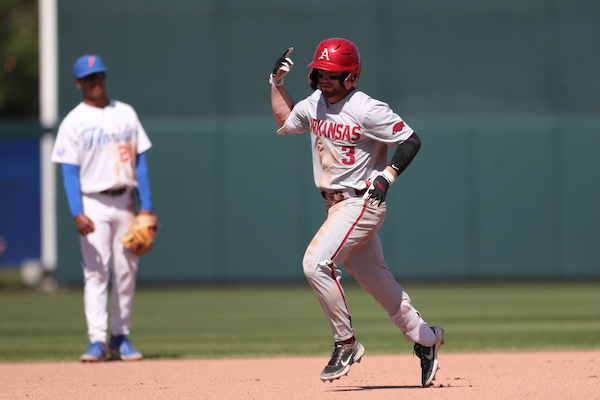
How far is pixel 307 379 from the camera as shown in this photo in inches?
235

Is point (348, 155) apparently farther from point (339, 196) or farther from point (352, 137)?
point (339, 196)

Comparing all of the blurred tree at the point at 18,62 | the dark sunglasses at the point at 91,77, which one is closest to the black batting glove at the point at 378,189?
the dark sunglasses at the point at 91,77

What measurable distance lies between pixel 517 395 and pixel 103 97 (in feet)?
13.4

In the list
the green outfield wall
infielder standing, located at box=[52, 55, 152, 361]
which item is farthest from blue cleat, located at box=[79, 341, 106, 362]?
the green outfield wall

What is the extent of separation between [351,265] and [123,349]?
2.47 m

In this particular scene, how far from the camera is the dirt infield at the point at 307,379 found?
17.0 ft

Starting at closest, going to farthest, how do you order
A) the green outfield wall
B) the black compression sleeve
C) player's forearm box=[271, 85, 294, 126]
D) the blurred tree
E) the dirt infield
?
the dirt infield → the black compression sleeve → player's forearm box=[271, 85, 294, 126] → the green outfield wall → the blurred tree

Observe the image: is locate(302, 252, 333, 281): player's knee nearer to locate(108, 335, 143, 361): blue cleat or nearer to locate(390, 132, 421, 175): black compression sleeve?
locate(390, 132, 421, 175): black compression sleeve

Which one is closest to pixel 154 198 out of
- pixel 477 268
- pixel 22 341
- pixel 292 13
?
pixel 292 13

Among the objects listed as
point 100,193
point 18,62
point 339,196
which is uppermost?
point 18,62

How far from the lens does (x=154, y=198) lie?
15.7 m

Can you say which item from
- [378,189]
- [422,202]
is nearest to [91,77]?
[378,189]

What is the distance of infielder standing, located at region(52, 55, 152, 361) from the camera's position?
712 centimetres

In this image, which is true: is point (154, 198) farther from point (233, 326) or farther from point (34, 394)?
point (34, 394)
